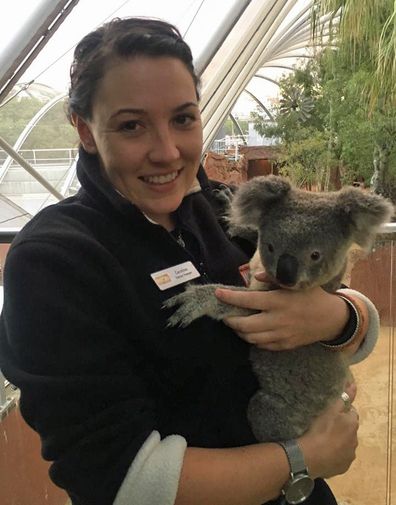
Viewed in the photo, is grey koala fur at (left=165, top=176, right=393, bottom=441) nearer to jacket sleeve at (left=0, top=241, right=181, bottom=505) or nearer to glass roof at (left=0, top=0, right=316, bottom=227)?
jacket sleeve at (left=0, top=241, right=181, bottom=505)

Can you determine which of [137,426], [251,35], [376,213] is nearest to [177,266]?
[137,426]

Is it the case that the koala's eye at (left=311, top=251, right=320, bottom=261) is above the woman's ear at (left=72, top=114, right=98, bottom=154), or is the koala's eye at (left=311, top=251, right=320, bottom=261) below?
below

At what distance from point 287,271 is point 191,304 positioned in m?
0.21

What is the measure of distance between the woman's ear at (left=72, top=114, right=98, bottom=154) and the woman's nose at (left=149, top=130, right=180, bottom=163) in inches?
4.4

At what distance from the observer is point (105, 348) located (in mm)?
783

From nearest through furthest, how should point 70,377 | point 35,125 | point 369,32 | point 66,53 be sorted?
point 70,377
point 66,53
point 35,125
point 369,32

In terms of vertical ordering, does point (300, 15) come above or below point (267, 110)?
above

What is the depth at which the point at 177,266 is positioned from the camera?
0.98 metres

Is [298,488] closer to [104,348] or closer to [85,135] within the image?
[104,348]

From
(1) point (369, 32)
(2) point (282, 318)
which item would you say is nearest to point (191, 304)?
(2) point (282, 318)

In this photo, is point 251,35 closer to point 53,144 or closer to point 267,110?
point 53,144

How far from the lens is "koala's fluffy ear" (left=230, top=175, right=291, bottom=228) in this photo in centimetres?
112

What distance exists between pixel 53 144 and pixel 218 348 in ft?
12.0

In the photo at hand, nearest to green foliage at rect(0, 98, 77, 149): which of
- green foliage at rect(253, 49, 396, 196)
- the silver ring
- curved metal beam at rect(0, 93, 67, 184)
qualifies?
curved metal beam at rect(0, 93, 67, 184)
